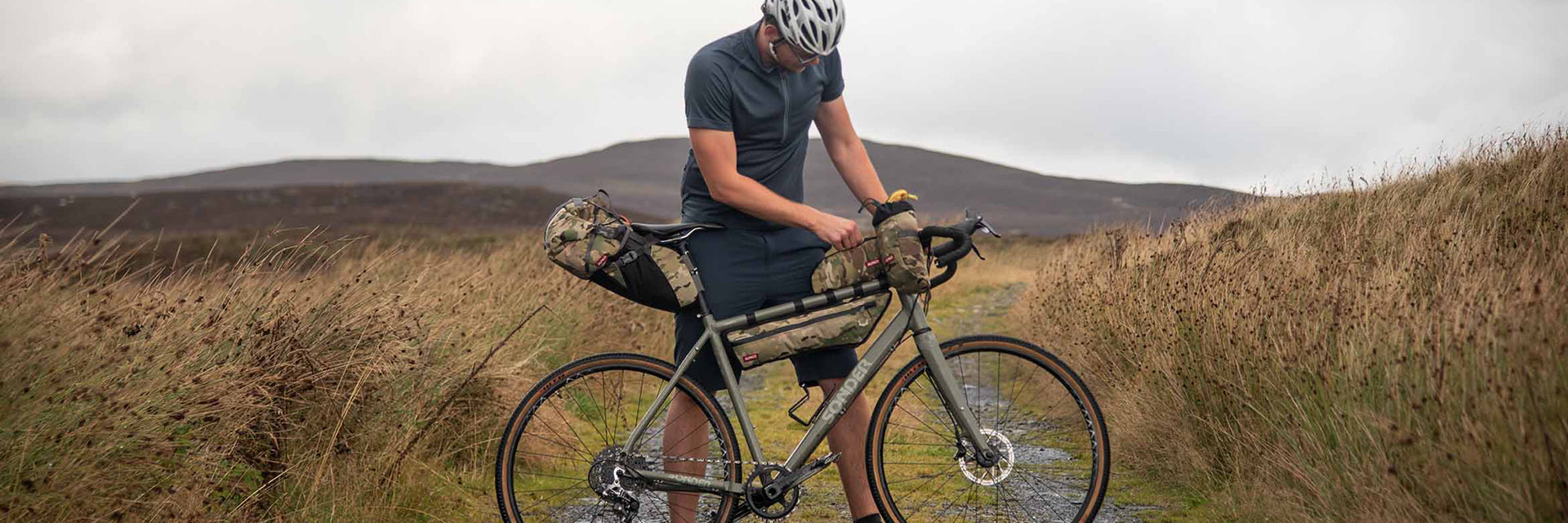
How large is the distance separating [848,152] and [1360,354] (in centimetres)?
198

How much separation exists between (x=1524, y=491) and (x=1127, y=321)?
3585 mm

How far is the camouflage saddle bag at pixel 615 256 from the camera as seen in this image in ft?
12.0

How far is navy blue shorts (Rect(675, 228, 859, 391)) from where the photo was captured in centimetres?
378

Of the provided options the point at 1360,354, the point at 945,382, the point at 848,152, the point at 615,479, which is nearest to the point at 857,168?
the point at 848,152

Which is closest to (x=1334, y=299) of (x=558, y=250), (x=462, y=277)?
(x=558, y=250)

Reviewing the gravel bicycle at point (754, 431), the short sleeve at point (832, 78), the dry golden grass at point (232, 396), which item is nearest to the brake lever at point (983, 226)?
the gravel bicycle at point (754, 431)

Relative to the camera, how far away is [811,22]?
11.4 ft

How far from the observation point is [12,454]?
3312mm

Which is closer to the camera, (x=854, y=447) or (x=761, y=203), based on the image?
(x=761, y=203)

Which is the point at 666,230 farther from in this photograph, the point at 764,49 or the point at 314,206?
the point at 314,206

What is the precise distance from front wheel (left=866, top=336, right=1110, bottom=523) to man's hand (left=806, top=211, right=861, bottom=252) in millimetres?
480

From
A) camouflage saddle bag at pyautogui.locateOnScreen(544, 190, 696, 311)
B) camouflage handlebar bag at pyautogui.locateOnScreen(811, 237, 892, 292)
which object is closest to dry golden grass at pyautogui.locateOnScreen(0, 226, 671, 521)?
camouflage saddle bag at pyautogui.locateOnScreen(544, 190, 696, 311)

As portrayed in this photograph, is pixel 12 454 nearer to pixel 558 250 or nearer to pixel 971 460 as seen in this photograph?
pixel 558 250

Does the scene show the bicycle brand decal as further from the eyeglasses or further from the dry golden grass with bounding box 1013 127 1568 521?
the dry golden grass with bounding box 1013 127 1568 521
